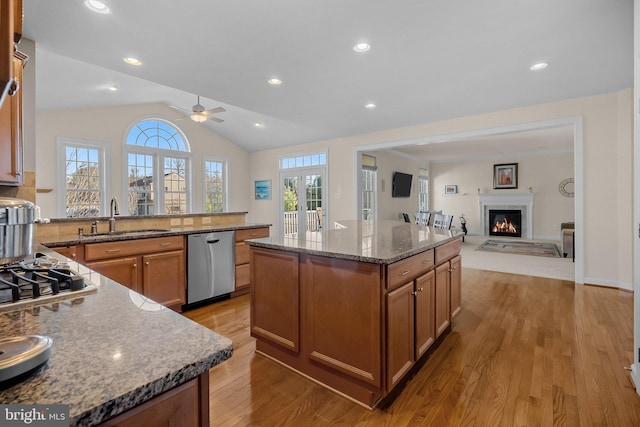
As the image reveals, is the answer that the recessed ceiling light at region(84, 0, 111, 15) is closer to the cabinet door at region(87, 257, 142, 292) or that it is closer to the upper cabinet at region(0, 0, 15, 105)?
the cabinet door at region(87, 257, 142, 292)

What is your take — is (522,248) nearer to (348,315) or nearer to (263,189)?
(263,189)

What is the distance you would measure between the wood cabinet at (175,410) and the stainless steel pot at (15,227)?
0.42m

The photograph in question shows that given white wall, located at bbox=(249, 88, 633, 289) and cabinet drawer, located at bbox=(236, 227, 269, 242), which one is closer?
cabinet drawer, located at bbox=(236, 227, 269, 242)

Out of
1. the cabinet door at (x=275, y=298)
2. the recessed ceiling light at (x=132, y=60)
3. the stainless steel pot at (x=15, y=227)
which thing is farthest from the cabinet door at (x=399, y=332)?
Result: the recessed ceiling light at (x=132, y=60)

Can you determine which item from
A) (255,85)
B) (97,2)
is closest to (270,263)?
(97,2)

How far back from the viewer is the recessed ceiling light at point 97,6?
2.19 meters

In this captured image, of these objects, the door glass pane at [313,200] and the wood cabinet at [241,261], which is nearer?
the wood cabinet at [241,261]

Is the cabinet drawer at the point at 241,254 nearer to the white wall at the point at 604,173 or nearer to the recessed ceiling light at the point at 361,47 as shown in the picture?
the recessed ceiling light at the point at 361,47

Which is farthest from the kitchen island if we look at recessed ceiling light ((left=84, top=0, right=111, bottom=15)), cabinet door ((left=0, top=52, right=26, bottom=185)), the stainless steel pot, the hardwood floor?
recessed ceiling light ((left=84, top=0, right=111, bottom=15))

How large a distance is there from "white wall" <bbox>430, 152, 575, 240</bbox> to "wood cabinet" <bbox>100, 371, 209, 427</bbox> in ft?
33.9

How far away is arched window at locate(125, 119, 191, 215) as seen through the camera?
6.47 metres

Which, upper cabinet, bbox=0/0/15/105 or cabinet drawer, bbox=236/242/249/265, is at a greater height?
upper cabinet, bbox=0/0/15/105

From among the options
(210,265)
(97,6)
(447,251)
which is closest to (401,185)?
(447,251)

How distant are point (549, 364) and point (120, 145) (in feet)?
24.2
